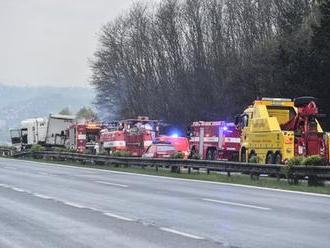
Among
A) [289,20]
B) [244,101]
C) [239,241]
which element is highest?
[289,20]

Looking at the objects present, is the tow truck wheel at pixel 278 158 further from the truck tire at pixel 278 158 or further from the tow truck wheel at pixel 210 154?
the tow truck wheel at pixel 210 154

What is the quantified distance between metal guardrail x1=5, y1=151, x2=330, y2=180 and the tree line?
593 inches

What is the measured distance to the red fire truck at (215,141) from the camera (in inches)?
1441

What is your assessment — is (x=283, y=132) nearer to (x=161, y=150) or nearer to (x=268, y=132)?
(x=268, y=132)

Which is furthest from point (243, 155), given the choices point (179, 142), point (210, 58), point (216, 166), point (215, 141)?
point (210, 58)

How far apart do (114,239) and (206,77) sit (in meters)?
63.2

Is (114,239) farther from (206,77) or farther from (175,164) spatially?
(206,77)

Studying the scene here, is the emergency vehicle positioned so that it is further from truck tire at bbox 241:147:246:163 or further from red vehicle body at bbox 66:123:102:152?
red vehicle body at bbox 66:123:102:152

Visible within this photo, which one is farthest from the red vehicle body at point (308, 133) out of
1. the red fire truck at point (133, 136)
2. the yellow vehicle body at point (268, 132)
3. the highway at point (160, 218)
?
the red fire truck at point (133, 136)

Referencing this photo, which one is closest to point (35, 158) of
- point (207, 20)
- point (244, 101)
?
point (244, 101)

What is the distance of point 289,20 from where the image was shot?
58.7 meters

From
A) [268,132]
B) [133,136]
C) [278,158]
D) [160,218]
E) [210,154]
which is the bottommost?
[160,218]

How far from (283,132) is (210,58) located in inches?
1865

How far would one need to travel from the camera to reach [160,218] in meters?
12.9
